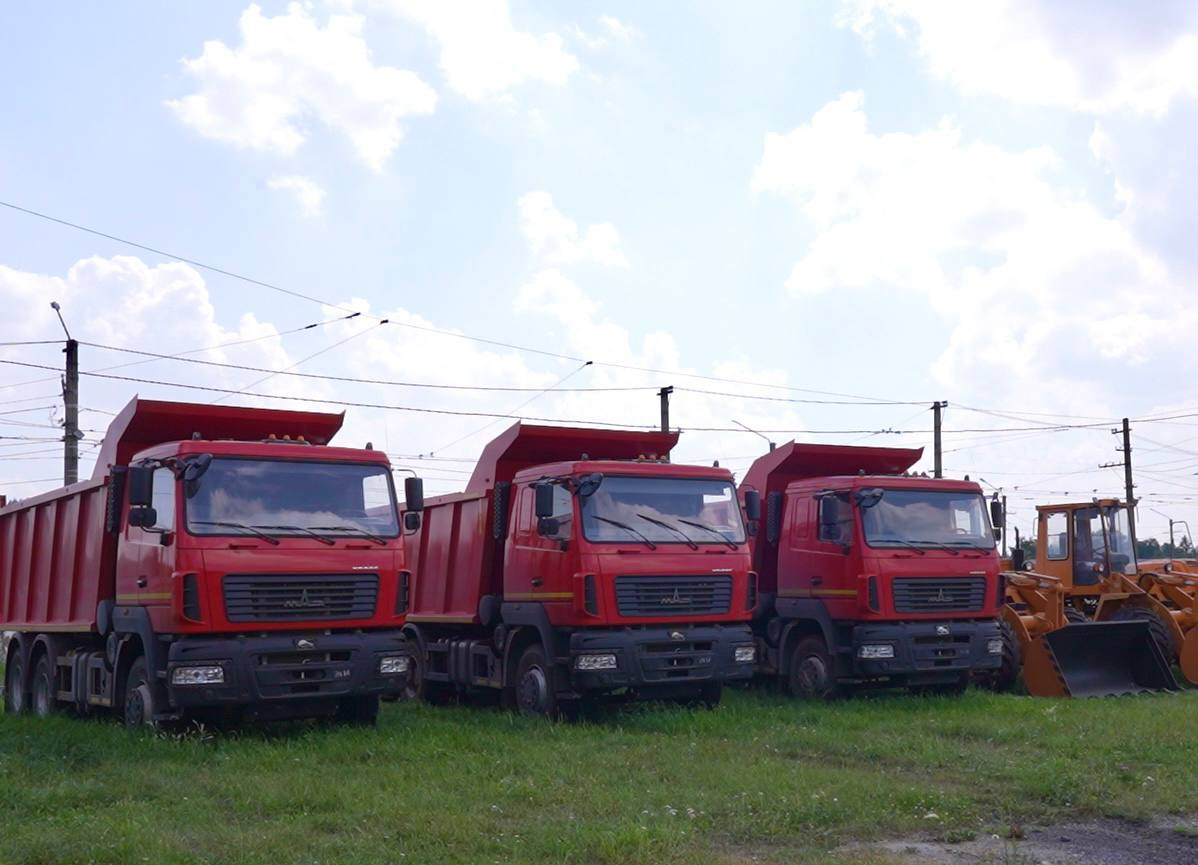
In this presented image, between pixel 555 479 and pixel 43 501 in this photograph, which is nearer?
pixel 555 479

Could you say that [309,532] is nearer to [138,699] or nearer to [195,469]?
[195,469]

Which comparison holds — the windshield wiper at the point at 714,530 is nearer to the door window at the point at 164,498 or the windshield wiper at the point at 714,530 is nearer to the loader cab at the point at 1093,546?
the door window at the point at 164,498

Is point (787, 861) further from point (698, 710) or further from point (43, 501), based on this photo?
point (43, 501)

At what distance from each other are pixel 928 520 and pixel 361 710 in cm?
760

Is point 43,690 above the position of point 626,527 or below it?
below

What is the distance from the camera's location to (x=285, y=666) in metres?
12.4

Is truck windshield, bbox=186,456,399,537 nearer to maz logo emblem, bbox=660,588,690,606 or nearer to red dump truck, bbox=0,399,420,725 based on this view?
red dump truck, bbox=0,399,420,725

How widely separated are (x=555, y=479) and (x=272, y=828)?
6.52m

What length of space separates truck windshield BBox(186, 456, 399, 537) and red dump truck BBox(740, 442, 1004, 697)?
468 cm

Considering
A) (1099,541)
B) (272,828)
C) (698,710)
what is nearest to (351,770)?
(272,828)

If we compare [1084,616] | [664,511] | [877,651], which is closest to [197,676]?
[664,511]

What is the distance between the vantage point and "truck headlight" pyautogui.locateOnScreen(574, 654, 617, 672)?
13977mm

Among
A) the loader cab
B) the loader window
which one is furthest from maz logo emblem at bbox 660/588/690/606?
the loader window

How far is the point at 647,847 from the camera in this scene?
7789mm
